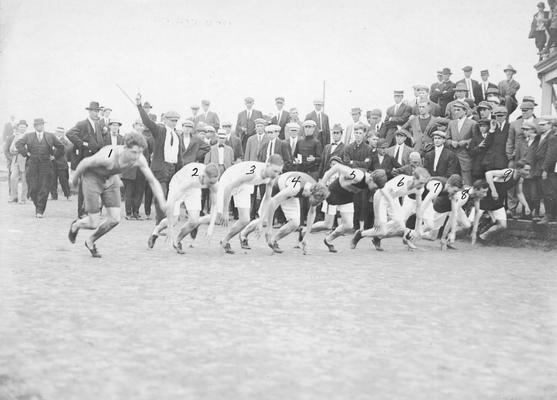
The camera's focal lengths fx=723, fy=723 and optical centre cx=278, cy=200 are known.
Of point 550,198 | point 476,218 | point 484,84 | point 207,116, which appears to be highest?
point 484,84

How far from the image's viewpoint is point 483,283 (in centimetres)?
876

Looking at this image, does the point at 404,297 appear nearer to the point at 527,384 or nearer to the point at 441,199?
the point at 527,384

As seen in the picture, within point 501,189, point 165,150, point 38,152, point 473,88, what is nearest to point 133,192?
point 38,152

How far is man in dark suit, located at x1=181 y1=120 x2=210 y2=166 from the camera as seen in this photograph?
1509 centimetres

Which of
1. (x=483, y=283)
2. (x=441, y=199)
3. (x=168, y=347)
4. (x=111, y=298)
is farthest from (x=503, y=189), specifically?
(x=168, y=347)

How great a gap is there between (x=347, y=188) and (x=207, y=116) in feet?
24.4

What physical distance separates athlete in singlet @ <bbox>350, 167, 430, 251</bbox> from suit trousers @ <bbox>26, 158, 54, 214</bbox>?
7.02 m

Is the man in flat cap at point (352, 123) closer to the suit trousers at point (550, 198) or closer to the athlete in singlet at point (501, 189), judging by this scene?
the athlete in singlet at point (501, 189)

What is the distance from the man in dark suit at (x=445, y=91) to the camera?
1584cm

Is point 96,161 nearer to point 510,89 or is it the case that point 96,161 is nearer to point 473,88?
point 473,88

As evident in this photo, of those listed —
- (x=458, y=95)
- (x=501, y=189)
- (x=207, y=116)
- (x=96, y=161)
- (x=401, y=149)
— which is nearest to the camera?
(x=96, y=161)

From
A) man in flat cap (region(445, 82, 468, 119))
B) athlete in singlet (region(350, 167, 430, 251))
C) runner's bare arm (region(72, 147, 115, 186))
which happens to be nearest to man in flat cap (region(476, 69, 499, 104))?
man in flat cap (region(445, 82, 468, 119))

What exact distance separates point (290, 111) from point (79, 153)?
16.8ft

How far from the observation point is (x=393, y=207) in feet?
40.0
